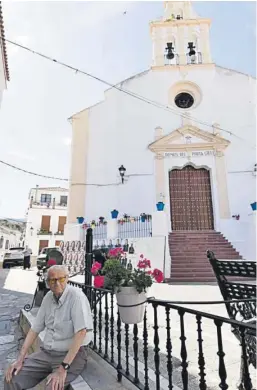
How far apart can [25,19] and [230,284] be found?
5.14 meters

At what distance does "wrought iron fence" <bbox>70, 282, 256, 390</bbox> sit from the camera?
125cm

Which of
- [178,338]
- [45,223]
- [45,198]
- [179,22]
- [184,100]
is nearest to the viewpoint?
[178,338]

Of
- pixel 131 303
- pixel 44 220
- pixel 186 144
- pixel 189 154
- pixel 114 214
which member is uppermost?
pixel 186 144

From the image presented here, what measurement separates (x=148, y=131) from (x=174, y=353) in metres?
9.45

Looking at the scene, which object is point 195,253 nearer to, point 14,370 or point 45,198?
point 14,370

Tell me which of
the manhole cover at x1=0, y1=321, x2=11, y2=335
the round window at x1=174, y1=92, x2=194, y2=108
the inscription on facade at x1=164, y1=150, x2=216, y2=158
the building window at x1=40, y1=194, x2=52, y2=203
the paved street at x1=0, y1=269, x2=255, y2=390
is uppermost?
the round window at x1=174, y1=92, x2=194, y2=108

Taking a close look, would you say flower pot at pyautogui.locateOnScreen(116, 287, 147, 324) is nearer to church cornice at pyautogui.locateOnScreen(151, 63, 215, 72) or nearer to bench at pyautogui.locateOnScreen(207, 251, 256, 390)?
bench at pyautogui.locateOnScreen(207, 251, 256, 390)

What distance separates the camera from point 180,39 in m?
12.0

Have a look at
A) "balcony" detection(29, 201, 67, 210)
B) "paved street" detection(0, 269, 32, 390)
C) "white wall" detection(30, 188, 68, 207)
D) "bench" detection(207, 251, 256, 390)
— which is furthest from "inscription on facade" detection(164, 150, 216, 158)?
"white wall" detection(30, 188, 68, 207)

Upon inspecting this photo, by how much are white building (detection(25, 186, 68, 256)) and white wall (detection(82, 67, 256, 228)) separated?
1433cm

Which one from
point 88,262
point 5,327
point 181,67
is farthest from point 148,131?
point 5,327

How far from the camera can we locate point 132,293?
163cm

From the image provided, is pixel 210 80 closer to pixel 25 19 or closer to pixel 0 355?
pixel 25 19

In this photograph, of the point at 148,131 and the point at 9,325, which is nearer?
the point at 9,325
